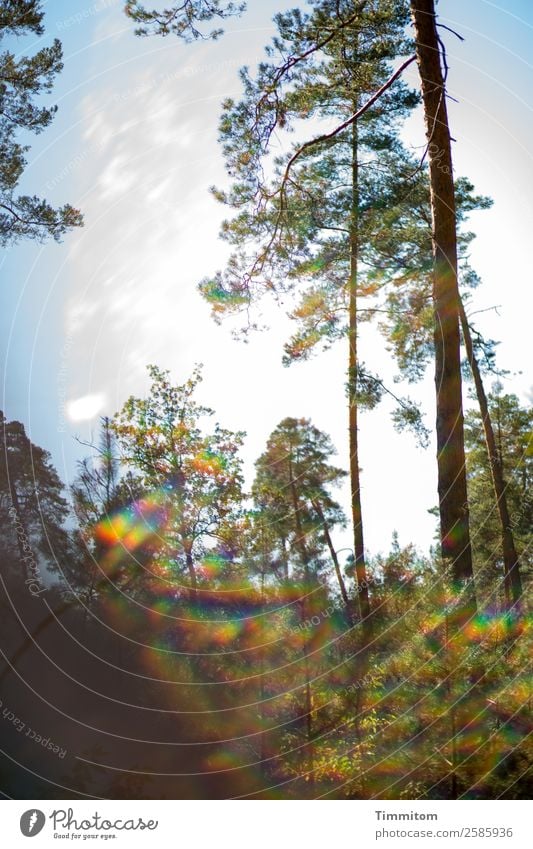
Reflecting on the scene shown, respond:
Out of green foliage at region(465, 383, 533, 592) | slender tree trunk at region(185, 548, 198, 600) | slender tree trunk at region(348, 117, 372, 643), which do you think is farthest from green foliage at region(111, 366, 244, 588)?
green foliage at region(465, 383, 533, 592)

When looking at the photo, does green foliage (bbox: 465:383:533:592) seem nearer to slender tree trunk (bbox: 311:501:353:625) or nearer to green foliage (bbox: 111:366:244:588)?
slender tree trunk (bbox: 311:501:353:625)

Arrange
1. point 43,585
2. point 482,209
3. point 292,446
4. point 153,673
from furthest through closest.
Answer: point 482,209 < point 292,446 < point 153,673 < point 43,585

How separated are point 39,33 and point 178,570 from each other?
24.9 ft

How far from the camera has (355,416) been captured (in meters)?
9.12

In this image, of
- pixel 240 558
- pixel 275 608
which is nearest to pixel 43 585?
pixel 240 558

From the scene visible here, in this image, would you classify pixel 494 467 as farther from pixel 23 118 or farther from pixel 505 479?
pixel 23 118

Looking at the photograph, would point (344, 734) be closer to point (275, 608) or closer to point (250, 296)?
point (275, 608)

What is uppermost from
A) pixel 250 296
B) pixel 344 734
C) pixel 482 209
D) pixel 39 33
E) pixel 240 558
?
pixel 482 209

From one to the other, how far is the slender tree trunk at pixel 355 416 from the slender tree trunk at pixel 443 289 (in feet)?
6.95

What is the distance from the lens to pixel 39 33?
23.1 ft

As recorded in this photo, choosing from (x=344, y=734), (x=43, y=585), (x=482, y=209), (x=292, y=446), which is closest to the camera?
(x=344, y=734)
